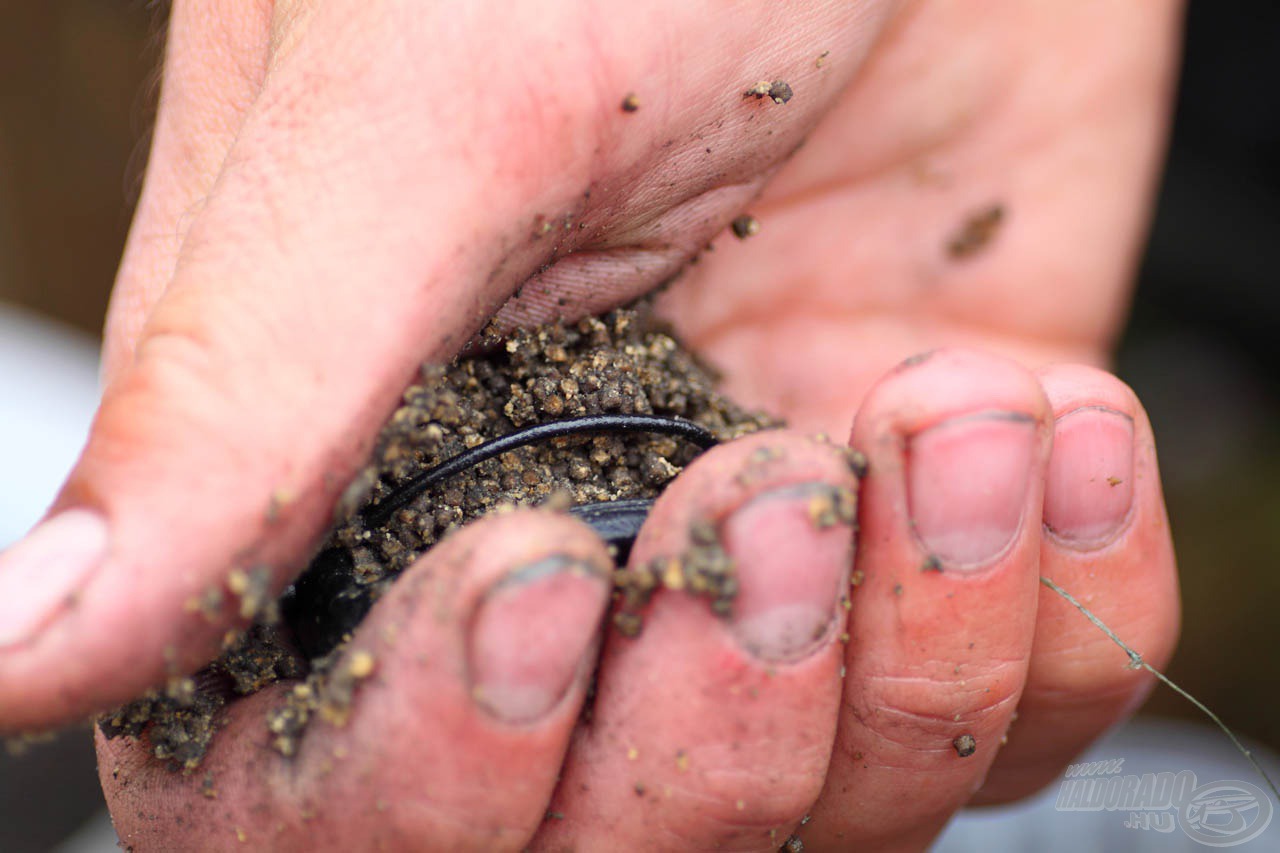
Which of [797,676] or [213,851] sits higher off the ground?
[213,851]

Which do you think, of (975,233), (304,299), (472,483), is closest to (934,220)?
(975,233)

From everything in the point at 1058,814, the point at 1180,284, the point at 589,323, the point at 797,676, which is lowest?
the point at 1058,814

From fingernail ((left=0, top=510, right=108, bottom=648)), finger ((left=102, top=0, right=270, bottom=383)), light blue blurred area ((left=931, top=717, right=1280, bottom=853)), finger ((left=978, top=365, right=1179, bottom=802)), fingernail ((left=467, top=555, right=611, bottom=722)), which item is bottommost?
light blue blurred area ((left=931, top=717, right=1280, bottom=853))

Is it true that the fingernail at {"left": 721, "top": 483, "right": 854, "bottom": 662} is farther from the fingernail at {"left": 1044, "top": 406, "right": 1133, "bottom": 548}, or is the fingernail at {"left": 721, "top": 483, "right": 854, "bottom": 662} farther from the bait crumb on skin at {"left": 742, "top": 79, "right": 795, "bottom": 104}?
the bait crumb on skin at {"left": 742, "top": 79, "right": 795, "bottom": 104}

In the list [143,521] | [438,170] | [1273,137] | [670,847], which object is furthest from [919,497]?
[1273,137]

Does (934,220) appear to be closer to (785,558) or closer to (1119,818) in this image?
(785,558)

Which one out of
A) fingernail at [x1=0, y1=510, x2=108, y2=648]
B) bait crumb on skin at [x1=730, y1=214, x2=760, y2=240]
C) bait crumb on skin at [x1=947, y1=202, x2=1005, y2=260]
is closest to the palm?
bait crumb on skin at [x1=947, y1=202, x2=1005, y2=260]

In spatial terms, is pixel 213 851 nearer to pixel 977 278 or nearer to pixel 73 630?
pixel 73 630

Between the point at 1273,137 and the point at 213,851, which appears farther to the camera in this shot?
the point at 1273,137
